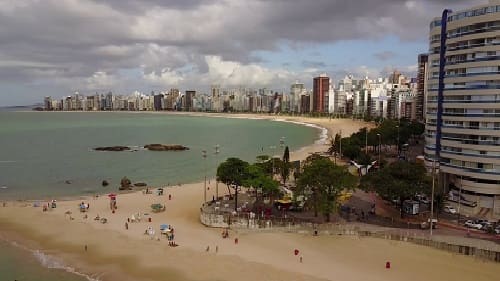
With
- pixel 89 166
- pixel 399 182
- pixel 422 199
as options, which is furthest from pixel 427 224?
pixel 89 166

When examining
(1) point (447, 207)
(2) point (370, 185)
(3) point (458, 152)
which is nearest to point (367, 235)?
(2) point (370, 185)

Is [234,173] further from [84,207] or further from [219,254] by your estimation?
[84,207]

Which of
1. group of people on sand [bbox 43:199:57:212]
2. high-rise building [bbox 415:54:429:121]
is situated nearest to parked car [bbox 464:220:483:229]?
group of people on sand [bbox 43:199:57:212]

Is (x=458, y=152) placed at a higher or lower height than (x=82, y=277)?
higher

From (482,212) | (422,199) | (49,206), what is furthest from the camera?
(49,206)

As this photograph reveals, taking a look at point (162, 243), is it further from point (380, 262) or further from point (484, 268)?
point (484, 268)
